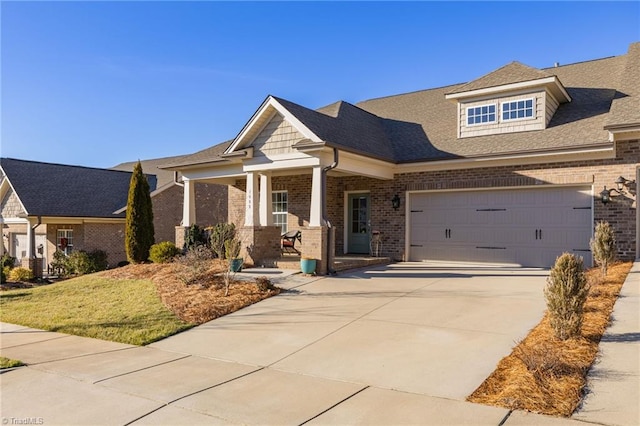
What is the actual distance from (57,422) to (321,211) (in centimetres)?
880

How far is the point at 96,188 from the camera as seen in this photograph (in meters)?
26.5

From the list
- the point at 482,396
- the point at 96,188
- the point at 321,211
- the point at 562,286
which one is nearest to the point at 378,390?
the point at 482,396

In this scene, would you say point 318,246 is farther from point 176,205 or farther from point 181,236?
point 176,205

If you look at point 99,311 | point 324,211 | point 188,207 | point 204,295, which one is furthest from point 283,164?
point 99,311

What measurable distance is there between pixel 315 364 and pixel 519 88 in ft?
39.1

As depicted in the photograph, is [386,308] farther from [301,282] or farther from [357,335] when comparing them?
[301,282]

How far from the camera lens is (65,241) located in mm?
24000

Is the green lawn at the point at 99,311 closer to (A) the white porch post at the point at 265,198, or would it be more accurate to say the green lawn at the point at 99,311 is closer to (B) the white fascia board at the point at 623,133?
(A) the white porch post at the point at 265,198

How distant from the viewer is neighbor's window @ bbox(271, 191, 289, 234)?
59.9 feet

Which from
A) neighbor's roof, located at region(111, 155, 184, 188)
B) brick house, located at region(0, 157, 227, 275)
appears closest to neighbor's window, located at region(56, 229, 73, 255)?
brick house, located at region(0, 157, 227, 275)

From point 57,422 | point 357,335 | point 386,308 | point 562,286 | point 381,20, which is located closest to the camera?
point 57,422

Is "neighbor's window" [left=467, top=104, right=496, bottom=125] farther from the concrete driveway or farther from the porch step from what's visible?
the concrete driveway

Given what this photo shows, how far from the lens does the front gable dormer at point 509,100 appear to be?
1411cm

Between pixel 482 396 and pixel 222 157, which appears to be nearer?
pixel 482 396
